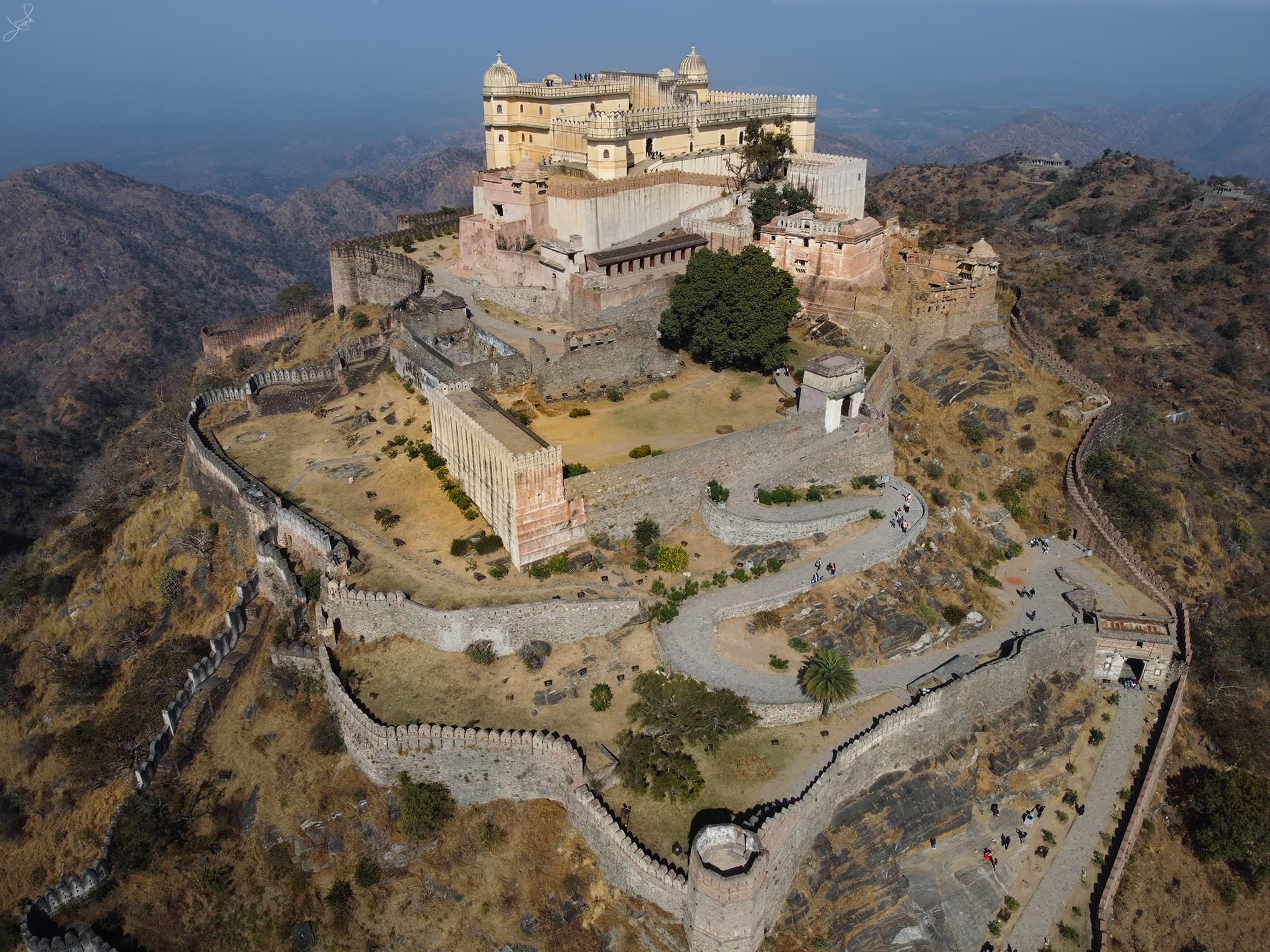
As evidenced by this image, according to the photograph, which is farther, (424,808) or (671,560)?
(671,560)

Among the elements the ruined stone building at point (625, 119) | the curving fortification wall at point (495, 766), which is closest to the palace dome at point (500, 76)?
the ruined stone building at point (625, 119)

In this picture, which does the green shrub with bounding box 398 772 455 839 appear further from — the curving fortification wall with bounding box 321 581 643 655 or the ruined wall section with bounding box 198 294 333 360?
the ruined wall section with bounding box 198 294 333 360

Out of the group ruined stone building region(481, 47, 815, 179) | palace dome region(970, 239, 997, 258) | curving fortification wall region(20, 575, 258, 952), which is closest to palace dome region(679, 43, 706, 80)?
ruined stone building region(481, 47, 815, 179)

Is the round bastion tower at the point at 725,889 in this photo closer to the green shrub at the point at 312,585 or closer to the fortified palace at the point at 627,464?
the fortified palace at the point at 627,464

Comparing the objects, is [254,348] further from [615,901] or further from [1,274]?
[1,274]

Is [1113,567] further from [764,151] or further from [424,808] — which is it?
[424,808]

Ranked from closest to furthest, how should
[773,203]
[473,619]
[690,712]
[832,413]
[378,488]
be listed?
[690,712] → [473,619] → [378,488] → [832,413] → [773,203]

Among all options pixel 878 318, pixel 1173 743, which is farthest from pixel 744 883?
pixel 878 318

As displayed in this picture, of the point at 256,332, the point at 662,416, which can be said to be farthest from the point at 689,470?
the point at 256,332
